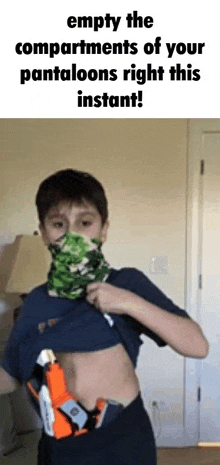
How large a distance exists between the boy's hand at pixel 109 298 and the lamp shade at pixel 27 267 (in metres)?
1.34

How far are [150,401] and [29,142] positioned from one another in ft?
4.49

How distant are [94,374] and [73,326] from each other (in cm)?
9

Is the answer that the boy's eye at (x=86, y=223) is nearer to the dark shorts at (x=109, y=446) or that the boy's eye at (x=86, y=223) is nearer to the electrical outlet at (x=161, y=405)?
the dark shorts at (x=109, y=446)

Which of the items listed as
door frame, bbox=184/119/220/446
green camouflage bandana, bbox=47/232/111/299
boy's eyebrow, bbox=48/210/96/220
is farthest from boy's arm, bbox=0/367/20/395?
door frame, bbox=184/119/220/446

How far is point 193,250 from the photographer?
255cm

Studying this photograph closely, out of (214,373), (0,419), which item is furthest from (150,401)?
(0,419)

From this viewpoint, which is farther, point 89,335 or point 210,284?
point 210,284

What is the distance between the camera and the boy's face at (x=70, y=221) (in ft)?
3.00

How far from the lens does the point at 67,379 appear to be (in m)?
0.91

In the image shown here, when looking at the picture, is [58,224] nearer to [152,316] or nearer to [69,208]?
[69,208]

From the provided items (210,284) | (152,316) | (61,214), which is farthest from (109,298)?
(210,284)

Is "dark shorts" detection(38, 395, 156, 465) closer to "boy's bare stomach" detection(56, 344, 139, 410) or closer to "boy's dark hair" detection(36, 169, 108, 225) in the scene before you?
"boy's bare stomach" detection(56, 344, 139, 410)
